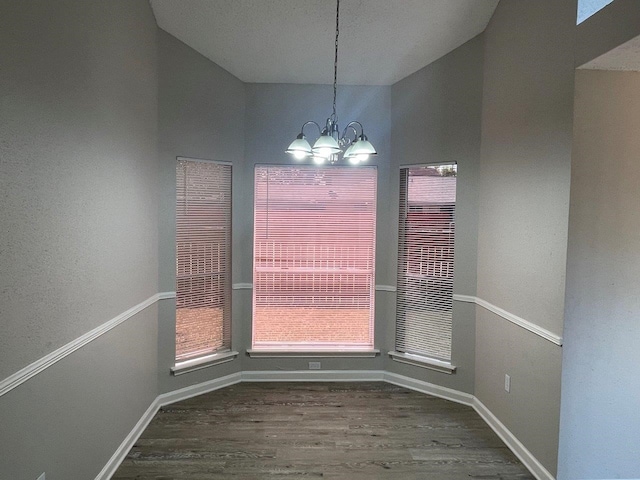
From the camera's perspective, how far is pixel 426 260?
381 centimetres

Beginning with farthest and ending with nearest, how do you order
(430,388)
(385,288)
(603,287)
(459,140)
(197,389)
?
(385,288) → (430,388) → (197,389) → (459,140) → (603,287)

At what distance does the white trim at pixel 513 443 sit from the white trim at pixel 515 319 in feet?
2.79

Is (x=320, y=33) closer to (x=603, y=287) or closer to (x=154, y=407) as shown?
(x=603, y=287)

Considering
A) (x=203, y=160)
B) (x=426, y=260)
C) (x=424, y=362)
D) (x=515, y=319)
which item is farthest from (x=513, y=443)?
(x=203, y=160)

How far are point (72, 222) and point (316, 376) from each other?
9.40 ft

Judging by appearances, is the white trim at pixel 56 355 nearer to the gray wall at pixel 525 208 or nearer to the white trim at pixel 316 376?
the white trim at pixel 316 376

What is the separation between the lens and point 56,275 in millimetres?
1879

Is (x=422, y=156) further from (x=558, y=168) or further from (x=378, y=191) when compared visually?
(x=558, y=168)

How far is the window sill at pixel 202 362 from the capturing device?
11.5ft

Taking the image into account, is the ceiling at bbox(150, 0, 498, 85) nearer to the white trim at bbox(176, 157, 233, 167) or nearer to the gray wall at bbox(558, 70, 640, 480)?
the white trim at bbox(176, 157, 233, 167)

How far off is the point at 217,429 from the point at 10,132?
8.25ft

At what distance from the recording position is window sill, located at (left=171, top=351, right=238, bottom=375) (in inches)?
138

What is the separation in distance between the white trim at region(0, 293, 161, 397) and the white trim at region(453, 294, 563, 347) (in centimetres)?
282

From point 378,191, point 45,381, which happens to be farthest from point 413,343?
point 45,381
